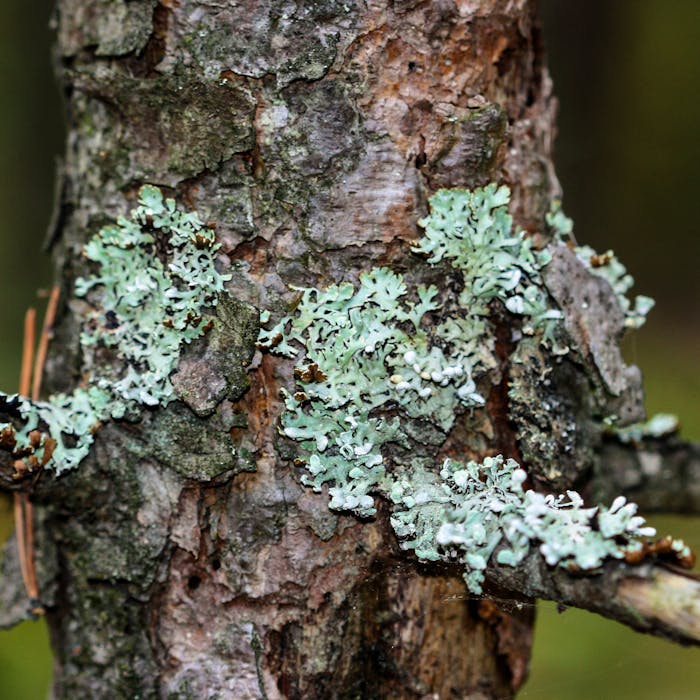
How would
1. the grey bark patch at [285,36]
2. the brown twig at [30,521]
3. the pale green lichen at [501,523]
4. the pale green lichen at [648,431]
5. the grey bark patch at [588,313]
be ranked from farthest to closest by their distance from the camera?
the pale green lichen at [648,431], the brown twig at [30,521], the grey bark patch at [588,313], the grey bark patch at [285,36], the pale green lichen at [501,523]

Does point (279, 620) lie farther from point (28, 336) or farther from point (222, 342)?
point (28, 336)

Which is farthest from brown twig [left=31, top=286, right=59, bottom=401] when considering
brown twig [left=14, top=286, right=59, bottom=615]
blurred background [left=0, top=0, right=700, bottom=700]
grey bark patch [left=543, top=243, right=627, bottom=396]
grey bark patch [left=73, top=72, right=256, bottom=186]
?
blurred background [left=0, top=0, right=700, bottom=700]

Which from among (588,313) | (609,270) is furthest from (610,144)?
(588,313)

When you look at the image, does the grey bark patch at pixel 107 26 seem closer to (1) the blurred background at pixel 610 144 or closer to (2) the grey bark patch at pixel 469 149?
(2) the grey bark patch at pixel 469 149

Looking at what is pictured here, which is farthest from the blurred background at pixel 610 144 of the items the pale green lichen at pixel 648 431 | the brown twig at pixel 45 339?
the brown twig at pixel 45 339

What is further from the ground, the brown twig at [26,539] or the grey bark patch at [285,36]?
the grey bark patch at [285,36]

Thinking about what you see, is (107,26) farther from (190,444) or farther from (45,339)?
(190,444)

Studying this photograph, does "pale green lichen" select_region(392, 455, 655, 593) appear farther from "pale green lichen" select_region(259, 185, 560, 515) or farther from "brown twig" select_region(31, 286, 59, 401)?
"brown twig" select_region(31, 286, 59, 401)
